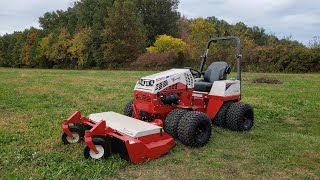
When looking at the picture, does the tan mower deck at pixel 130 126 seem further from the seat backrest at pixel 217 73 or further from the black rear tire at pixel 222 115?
the seat backrest at pixel 217 73

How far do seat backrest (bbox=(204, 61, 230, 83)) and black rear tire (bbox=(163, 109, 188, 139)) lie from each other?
1607mm

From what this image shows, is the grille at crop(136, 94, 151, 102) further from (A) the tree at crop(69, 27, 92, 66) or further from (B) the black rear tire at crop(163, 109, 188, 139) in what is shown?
(A) the tree at crop(69, 27, 92, 66)

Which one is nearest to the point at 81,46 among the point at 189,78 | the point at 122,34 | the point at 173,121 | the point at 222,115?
the point at 122,34

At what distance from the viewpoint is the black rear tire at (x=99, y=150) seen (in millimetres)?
4758

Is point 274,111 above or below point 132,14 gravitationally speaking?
below

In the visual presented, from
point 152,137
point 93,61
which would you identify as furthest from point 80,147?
point 93,61

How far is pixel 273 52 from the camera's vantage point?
89.9 ft

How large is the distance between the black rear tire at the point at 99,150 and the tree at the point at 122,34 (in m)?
35.1

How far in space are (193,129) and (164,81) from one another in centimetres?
99

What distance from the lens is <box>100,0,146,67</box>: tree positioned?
39.5 m

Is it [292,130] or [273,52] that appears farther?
[273,52]

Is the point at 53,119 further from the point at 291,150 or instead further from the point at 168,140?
the point at 291,150

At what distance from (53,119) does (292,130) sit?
5.37 m

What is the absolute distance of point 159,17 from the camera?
48.1 m
